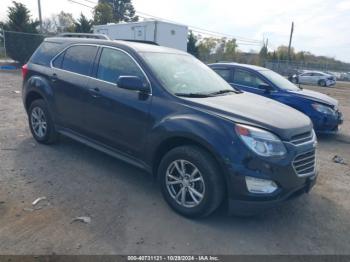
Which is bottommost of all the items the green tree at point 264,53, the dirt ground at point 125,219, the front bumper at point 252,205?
the dirt ground at point 125,219

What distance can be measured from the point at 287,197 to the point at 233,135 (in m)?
0.87

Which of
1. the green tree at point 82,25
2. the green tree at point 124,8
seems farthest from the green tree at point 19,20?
the green tree at point 124,8

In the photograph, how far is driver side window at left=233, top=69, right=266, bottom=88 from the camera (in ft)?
25.6

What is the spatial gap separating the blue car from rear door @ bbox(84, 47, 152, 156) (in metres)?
4.04

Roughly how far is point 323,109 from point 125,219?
227 inches

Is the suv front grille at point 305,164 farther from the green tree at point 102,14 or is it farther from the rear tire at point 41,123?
the green tree at point 102,14

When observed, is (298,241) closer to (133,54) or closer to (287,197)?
(287,197)

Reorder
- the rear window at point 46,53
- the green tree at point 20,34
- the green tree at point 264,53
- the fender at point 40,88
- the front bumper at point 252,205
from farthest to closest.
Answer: the green tree at point 264,53, the green tree at point 20,34, the rear window at point 46,53, the fender at point 40,88, the front bumper at point 252,205

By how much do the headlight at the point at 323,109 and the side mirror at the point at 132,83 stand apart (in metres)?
5.06

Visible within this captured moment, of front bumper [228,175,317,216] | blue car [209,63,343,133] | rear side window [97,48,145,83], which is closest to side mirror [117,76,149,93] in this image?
rear side window [97,48,145,83]

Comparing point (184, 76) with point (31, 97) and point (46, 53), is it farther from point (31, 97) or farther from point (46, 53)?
point (31, 97)

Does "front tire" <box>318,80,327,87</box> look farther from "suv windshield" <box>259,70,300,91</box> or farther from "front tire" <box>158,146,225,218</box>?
"front tire" <box>158,146,225,218</box>

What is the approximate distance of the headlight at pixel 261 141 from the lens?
3189mm

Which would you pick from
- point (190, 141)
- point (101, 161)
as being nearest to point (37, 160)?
point (101, 161)
